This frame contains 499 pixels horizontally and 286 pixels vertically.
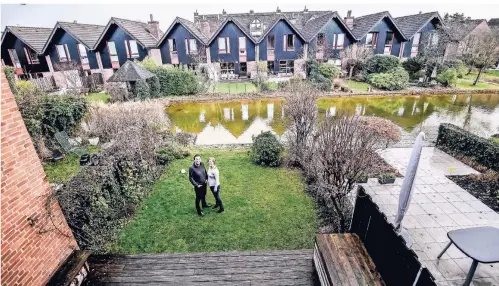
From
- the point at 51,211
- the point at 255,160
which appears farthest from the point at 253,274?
the point at 255,160

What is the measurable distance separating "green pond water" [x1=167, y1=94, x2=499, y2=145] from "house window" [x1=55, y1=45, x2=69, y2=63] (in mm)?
17995

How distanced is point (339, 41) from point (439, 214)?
26.8m

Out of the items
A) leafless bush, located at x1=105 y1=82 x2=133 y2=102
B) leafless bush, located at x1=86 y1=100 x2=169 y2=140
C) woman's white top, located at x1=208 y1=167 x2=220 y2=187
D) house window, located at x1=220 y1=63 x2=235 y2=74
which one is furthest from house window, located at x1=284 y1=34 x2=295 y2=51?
woman's white top, located at x1=208 y1=167 x2=220 y2=187

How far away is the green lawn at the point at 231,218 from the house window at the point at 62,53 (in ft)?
91.3

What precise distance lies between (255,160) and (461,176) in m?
6.64

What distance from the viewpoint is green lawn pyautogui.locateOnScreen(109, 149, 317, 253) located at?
233 inches

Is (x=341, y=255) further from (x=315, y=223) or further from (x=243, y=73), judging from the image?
(x=243, y=73)

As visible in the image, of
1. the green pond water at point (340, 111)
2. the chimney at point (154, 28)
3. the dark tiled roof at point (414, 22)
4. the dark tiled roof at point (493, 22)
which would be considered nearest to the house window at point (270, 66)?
the green pond water at point (340, 111)

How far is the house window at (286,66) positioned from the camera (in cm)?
2977

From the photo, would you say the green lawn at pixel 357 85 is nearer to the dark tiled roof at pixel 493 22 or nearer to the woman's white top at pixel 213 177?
the woman's white top at pixel 213 177

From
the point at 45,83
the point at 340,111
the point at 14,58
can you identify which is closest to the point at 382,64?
the point at 340,111

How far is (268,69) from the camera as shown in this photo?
98.3ft

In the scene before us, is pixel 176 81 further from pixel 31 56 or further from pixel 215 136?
pixel 31 56

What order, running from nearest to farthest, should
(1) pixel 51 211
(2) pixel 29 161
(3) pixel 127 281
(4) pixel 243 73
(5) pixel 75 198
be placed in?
(2) pixel 29 161
(1) pixel 51 211
(3) pixel 127 281
(5) pixel 75 198
(4) pixel 243 73
